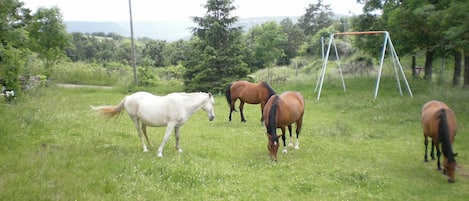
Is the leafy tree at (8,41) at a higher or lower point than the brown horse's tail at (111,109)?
higher

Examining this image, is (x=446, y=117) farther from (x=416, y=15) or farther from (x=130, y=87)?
(x=130, y=87)

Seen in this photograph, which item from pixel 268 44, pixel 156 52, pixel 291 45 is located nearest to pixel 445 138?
pixel 268 44

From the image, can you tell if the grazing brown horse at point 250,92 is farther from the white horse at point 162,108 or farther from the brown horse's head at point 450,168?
the brown horse's head at point 450,168

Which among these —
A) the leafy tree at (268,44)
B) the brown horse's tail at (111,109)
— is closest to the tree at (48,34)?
the leafy tree at (268,44)

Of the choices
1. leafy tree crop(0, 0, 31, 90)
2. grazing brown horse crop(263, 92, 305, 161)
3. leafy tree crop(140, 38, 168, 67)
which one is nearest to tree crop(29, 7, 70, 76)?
leafy tree crop(0, 0, 31, 90)

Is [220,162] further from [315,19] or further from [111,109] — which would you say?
[315,19]

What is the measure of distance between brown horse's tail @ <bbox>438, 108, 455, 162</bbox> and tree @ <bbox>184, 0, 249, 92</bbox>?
17.5 m

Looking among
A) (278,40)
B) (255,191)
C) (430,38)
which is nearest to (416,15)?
(430,38)

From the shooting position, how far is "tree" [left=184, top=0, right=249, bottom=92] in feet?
81.7

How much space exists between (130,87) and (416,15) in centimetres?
1941

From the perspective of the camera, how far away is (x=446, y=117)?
8109 mm

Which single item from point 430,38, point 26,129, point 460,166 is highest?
point 430,38

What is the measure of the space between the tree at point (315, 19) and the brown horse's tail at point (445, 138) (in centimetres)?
5206

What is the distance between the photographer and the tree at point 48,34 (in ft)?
86.9
